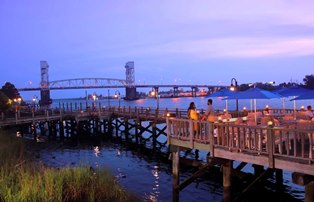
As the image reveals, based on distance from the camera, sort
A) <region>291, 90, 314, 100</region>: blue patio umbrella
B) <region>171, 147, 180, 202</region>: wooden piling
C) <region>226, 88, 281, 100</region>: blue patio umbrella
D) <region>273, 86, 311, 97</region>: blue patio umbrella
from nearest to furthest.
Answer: <region>171, 147, 180, 202</region>: wooden piling → <region>291, 90, 314, 100</region>: blue patio umbrella → <region>226, 88, 281, 100</region>: blue patio umbrella → <region>273, 86, 311, 97</region>: blue patio umbrella

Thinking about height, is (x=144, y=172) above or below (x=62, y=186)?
below

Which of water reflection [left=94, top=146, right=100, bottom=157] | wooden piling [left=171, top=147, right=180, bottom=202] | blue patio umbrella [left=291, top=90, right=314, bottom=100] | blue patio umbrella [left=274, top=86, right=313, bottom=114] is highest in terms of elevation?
blue patio umbrella [left=274, top=86, right=313, bottom=114]

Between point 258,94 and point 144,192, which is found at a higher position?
point 258,94

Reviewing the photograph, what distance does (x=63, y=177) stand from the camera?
44.7 ft

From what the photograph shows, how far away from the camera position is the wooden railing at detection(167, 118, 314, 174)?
37.7 feet

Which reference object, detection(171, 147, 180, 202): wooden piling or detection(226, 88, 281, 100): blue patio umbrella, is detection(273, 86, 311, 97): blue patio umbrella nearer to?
detection(226, 88, 281, 100): blue patio umbrella

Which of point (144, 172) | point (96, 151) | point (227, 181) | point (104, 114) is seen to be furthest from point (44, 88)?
point (227, 181)

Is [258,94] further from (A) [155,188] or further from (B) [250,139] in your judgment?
(A) [155,188]

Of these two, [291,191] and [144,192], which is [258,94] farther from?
[144,192]

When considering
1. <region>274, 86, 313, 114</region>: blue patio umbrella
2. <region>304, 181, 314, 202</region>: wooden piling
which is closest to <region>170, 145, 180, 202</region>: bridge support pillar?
<region>274, 86, 313, 114</region>: blue patio umbrella

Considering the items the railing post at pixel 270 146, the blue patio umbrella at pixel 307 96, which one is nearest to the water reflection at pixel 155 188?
the railing post at pixel 270 146

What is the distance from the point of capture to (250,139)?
1281 cm

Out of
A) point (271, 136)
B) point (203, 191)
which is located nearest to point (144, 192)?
point (203, 191)

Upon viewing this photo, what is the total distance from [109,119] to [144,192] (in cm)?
2755
